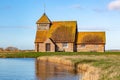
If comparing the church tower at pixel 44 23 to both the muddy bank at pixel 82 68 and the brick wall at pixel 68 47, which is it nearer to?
the brick wall at pixel 68 47

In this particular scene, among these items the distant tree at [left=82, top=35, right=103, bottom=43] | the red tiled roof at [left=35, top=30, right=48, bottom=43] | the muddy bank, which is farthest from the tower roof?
the muddy bank

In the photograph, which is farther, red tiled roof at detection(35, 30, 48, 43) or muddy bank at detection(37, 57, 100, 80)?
red tiled roof at detection(35, 30, 48, 43)

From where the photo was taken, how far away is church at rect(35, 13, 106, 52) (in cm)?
7675

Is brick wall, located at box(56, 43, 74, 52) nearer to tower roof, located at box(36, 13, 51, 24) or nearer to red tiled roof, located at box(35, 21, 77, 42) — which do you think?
red tiled roof, located at box(35, 21, 77, 42)

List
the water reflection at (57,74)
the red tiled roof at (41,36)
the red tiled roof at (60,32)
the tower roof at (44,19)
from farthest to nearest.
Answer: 1. the tower roof at (44,19)
2. the red tiled roof at (41,36)
3. the red tiled roof at (60,32)
4. the water reflection at (57,74)

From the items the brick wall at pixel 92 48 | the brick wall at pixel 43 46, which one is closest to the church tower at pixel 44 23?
the brick wall at pixel 43 46

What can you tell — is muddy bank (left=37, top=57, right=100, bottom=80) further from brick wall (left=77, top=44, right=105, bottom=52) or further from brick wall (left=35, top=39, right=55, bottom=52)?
brick wall (left=77, top=44, right=105, bottom=52)

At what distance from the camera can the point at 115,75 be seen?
20.6m

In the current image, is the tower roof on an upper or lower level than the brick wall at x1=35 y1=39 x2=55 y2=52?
upper

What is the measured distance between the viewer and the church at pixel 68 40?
7675cm

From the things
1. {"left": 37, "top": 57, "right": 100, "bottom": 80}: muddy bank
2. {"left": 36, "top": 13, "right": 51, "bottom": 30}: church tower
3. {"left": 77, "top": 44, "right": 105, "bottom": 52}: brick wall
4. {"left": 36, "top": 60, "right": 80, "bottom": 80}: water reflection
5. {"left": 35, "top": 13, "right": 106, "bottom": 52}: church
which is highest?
{"left": 36, "top": 13, "right": 51, "bottom": 30}: church tower

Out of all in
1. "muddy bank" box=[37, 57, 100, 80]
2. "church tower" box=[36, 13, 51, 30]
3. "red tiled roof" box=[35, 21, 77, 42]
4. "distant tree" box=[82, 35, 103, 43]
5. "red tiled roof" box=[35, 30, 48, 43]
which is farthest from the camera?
"church tower" box=[36, 13, 51, 30]

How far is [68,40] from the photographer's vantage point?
7681 centimetres

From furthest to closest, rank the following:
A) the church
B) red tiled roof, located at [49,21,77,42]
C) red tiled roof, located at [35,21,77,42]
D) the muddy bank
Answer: red tiled roof, located at [35,21,77,42]
red tiled roof, located at [49,21,77,42]
the church
the muddy bank
